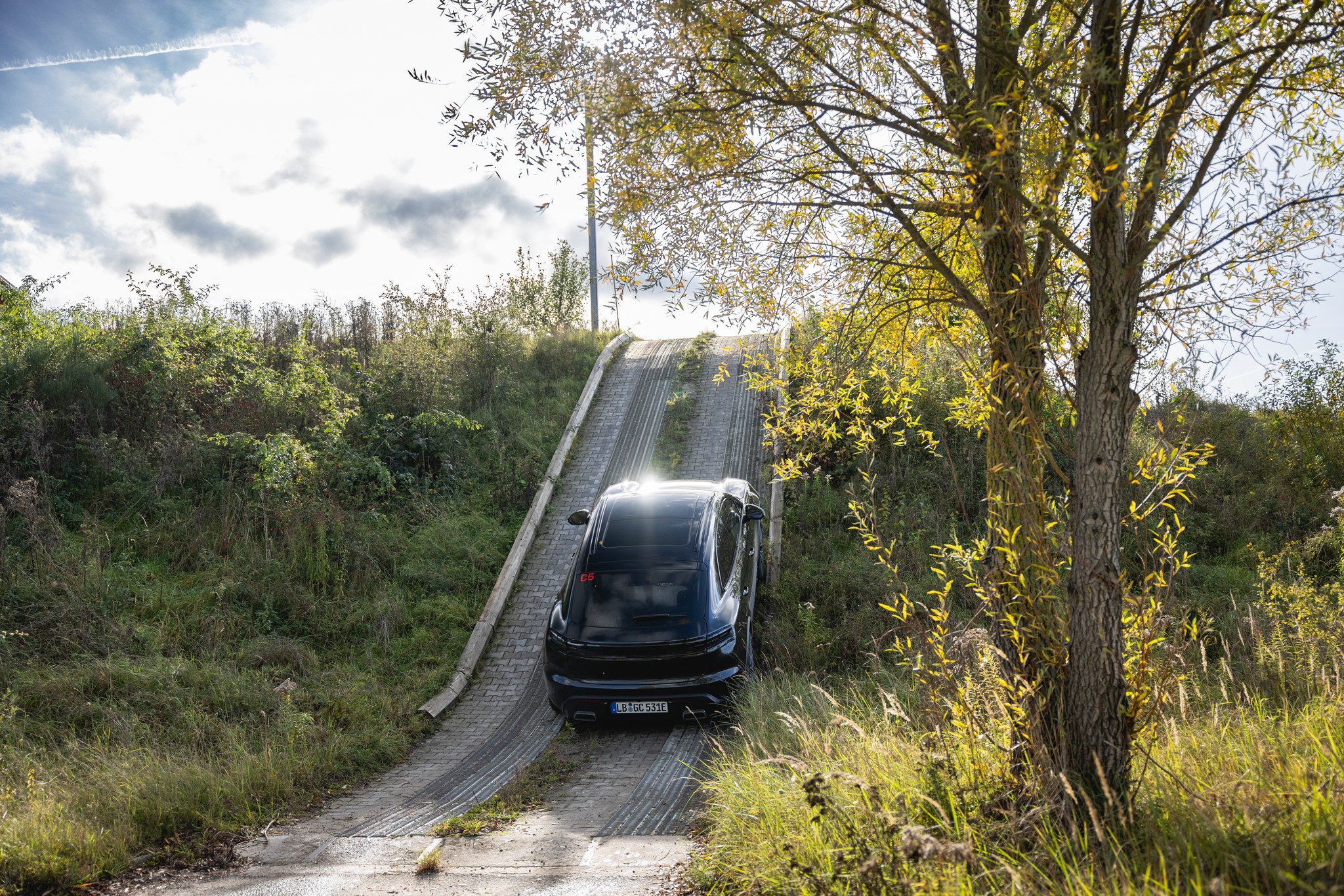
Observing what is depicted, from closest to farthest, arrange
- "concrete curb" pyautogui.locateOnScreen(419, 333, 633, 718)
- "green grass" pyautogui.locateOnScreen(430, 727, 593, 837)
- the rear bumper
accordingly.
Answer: "green grass" pyautogui.locateOnScreen(430, 727, 593, 837) < the rear bumper < "concrete curb" pyautogui.locateOnScreen(419, 333, 633, 718)

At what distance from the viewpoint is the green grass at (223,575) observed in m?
6.12

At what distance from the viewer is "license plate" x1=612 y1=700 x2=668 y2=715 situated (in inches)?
308

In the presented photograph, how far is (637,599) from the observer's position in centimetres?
834

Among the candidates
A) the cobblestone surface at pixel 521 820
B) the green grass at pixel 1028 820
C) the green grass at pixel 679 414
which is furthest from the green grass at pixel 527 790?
the green grass at pixel 679 414

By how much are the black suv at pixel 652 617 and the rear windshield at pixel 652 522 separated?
0.01 metres

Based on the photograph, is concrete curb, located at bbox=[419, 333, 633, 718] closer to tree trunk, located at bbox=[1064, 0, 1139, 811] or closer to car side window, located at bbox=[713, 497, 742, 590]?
car side window, located at bbox=[713, 497, 742, 590]

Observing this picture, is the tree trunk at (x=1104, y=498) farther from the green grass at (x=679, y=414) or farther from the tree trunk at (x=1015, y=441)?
the green grass at (x=679, y=414)

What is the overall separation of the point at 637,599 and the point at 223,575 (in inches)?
237

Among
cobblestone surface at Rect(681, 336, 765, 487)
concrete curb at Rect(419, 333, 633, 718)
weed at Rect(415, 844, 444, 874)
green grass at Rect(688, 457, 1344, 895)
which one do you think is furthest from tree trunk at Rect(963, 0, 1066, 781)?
cobblestone surface at Rect(681, 336, 765, 487)

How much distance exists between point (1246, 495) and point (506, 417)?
13657 mm

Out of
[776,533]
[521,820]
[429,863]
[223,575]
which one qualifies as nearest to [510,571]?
[223,575]

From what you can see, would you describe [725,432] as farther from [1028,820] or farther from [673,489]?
[1028,820]

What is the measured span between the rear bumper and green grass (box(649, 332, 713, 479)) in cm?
689

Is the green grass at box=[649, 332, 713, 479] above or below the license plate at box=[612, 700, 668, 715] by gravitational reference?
above
